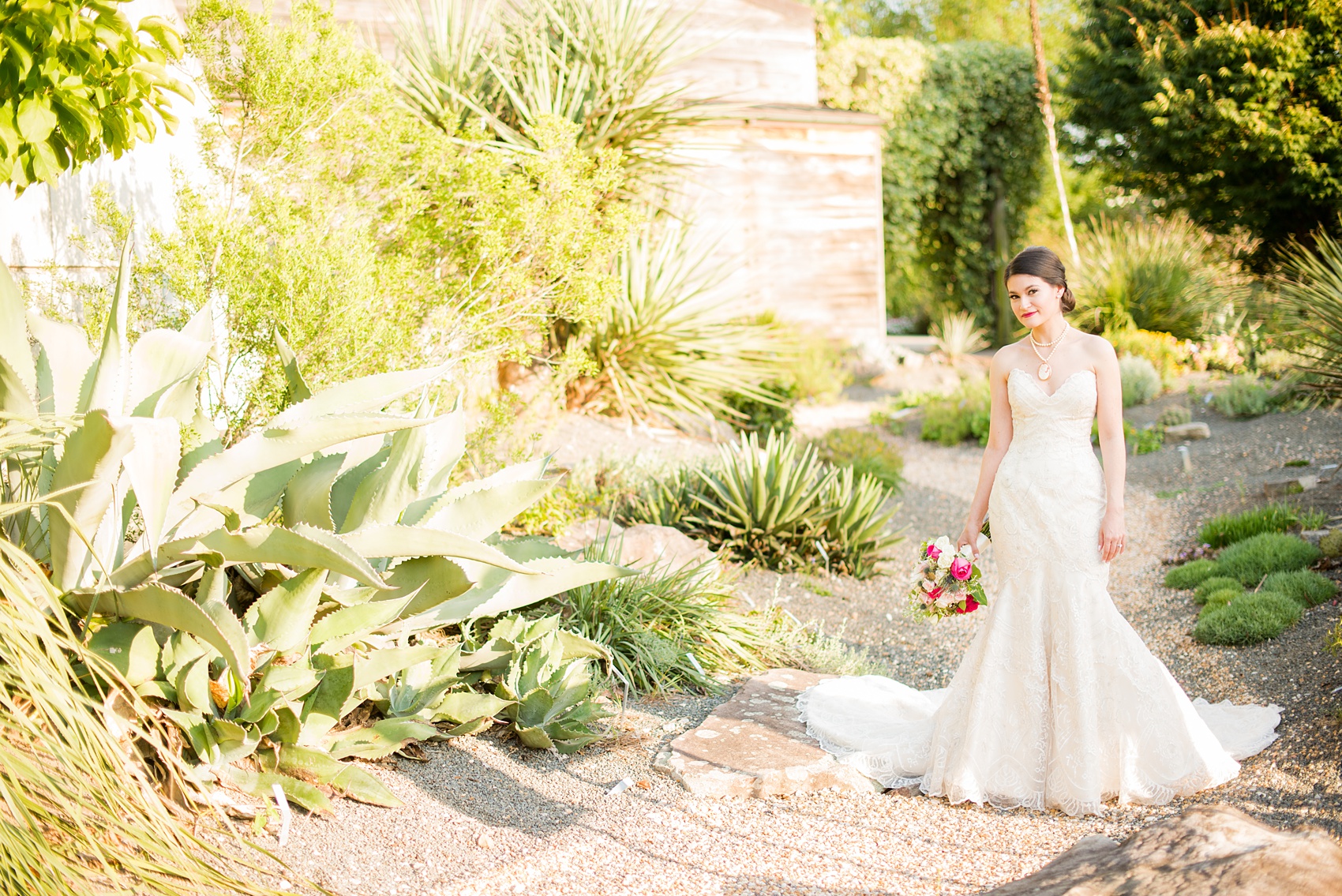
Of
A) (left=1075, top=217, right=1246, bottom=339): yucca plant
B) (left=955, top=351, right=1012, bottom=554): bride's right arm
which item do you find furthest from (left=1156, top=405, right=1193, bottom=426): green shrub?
(left=955, top=351, right=1012, bottom=554): bride's right arm

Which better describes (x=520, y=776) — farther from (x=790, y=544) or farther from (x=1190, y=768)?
(x=790, y=544)

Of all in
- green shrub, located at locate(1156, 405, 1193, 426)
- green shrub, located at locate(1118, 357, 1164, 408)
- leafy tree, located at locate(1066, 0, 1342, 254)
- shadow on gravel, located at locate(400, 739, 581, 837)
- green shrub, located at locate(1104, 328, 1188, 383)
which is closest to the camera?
shadow on gravel, located at locate(400, 739, 581, 837)

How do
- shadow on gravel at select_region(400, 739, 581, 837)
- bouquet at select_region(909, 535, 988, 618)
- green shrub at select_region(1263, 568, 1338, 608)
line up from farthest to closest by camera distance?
green shrub at select_region(1263, 568, 1338, 608) < bouquet at select_region(909, 535, 988, 618) < shadow on gravel at select_region(400, 739, 581, 837)

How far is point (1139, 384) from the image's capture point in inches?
434

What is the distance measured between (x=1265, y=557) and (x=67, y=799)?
5.95 m

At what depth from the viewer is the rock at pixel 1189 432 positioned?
9.59 metres

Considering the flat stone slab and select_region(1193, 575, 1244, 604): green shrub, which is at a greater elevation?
the flat stone slab

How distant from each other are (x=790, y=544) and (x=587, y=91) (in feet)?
15.4

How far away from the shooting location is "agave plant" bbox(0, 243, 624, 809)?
276 centimetres

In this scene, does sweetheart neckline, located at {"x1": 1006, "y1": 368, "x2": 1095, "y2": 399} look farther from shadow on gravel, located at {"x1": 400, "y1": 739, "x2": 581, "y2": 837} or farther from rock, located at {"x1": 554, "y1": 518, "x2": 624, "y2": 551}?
rock, located at {"x1": 554, "y1": 518, "x2": 624, "y2": 551}

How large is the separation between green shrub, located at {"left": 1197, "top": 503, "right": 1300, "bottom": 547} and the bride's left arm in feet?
11.7

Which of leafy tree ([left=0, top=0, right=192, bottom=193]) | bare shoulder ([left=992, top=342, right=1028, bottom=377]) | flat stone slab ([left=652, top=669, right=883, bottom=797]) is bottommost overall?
flat stone slab ([left=652, top=669, right=883, bottom=797])

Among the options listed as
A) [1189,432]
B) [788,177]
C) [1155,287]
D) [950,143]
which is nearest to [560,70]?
[788,177]

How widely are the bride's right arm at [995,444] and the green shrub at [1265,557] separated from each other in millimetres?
2680
